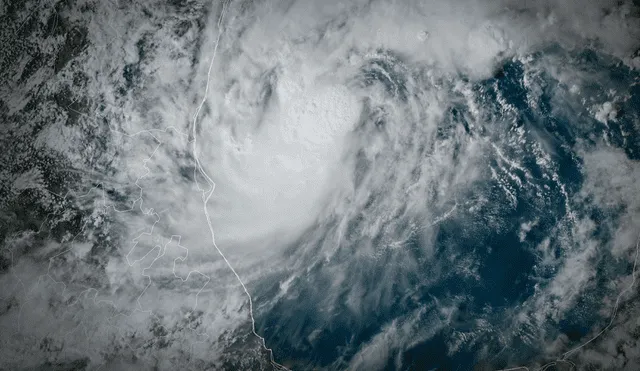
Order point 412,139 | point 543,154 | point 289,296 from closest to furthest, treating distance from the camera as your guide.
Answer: point 543,154 < point 412,139 < point 289,296

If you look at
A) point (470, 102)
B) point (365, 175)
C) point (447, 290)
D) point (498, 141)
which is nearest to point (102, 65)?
point (365, 175)

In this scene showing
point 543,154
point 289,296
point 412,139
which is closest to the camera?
point 543,154

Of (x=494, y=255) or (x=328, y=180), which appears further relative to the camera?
(x=328, y=180)

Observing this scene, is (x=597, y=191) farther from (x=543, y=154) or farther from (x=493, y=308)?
(x=493, y=308)

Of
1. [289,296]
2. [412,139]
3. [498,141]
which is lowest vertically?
[289,296]

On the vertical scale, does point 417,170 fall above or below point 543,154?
below

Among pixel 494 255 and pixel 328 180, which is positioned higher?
pixel 494 255

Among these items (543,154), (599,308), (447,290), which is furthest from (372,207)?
(599,308)

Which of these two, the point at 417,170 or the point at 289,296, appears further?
the point at 289,296
